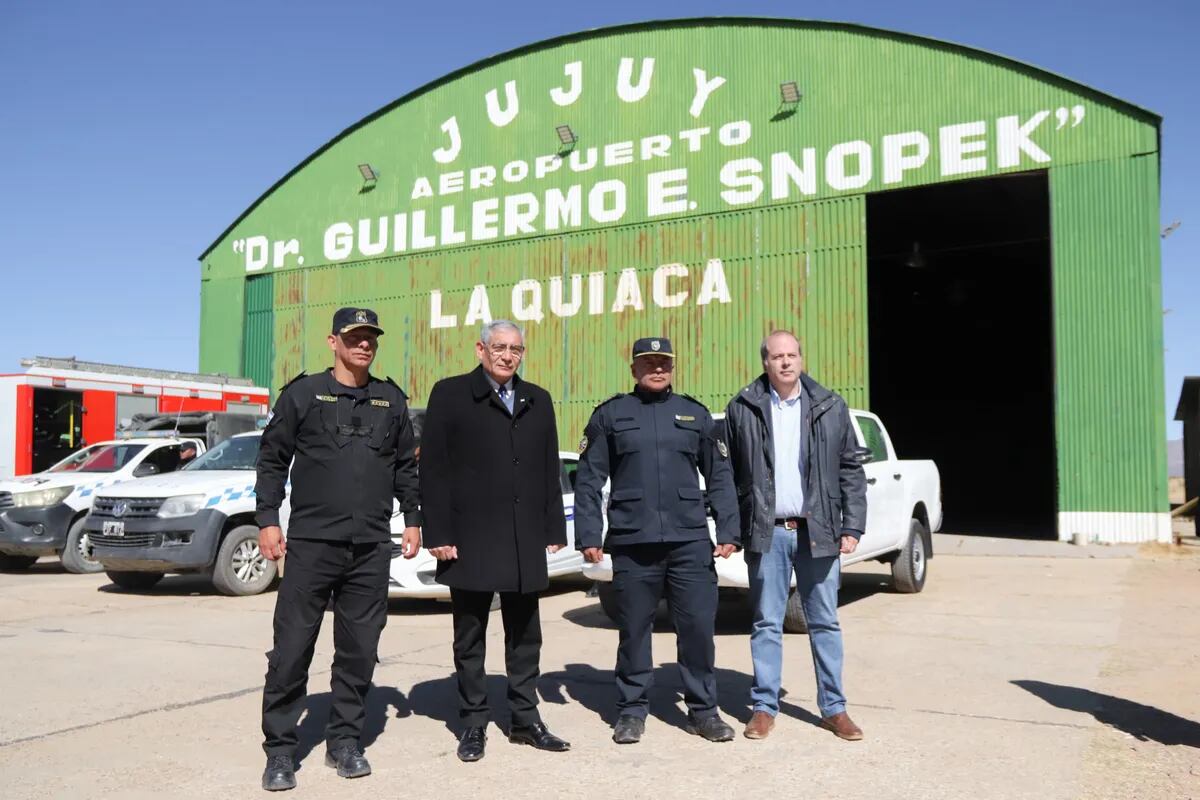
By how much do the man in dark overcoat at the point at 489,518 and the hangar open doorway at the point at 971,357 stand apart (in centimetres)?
1782

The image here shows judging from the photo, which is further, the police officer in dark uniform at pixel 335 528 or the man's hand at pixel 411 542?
the man's hand at pixel 411 542

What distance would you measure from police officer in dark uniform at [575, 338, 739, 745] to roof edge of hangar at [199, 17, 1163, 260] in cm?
1362

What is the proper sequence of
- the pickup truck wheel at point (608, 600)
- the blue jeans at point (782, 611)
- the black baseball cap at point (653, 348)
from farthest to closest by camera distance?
the pickup truck wheel at point (608, 600)
the black baseball cap at point (653, 348)
the blue jeans at point (782, 611)

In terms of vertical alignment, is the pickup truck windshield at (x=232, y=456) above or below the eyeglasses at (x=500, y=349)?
below

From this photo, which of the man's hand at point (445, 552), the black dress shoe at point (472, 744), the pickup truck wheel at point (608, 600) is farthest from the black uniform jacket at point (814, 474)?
the pickup truck wheel at point (608, 600)

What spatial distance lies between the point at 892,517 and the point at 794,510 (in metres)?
4.72

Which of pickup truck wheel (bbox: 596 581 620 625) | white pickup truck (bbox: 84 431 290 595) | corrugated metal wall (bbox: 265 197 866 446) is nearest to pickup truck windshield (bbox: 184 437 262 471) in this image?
white pickup truck (bbox: 84 431 290 595)

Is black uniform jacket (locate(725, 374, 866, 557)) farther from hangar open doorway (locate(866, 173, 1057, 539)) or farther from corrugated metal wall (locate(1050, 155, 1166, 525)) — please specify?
hangar open doorway (locate(866, 173, 1057, 539))

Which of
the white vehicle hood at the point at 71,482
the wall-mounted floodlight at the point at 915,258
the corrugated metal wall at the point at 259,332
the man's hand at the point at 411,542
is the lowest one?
the white vehicle hood at the point at 71,482

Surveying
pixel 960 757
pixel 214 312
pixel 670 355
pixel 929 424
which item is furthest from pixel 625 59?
pixel 929 424

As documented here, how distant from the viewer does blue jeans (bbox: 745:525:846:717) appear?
4996mm

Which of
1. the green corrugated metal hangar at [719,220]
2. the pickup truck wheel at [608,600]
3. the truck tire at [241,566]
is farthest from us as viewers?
the green corrugated metal hangar at [719,220]

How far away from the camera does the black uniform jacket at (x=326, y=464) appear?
4434 mm

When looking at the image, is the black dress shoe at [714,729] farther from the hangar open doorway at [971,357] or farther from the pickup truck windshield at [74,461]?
the hangar open doorway at [971,357]
